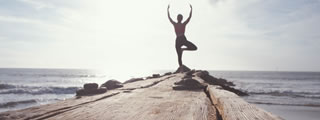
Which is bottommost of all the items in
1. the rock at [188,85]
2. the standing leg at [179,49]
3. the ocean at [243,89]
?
the ocean at [243,89]

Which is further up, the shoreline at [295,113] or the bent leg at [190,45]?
the bent leg at [190,45]

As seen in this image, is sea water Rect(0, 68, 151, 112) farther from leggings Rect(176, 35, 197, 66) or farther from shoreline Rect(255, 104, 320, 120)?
shoreline Rect(255, 104, 320, 120)

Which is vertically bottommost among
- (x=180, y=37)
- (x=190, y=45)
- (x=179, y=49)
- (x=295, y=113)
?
(x=295, y=113)

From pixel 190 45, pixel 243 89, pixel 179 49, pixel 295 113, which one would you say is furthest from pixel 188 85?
pixel 243 89

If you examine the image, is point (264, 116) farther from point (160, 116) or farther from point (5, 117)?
point (5, 117)

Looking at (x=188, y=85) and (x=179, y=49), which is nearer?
(x=188, y=85)

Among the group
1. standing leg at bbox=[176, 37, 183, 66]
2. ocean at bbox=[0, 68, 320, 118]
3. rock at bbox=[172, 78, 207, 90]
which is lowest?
ocean at bbox=[0, 68, 320, 118]

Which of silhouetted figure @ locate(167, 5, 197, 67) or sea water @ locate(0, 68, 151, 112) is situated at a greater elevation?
silhouetted figure @ locate(167, 5, 197, 67)

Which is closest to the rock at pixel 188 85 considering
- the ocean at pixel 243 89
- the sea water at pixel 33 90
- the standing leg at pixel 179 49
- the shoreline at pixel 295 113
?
the standing leg at pixel 179 49

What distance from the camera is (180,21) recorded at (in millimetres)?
7758


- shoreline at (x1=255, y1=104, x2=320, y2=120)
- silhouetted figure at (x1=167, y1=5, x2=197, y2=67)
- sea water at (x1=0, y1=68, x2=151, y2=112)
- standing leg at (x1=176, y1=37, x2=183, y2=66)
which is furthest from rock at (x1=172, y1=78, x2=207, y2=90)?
sea water at (x1=0, y1=68, x2=151, y2=112)

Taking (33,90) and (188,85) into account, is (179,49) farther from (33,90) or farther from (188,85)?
(33,90)

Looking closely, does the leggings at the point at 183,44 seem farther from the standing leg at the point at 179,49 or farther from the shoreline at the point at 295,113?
the shoreline at the point at 295,113

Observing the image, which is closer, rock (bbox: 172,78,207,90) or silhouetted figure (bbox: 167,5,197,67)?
rock (bbox: 172,78,207,90)
